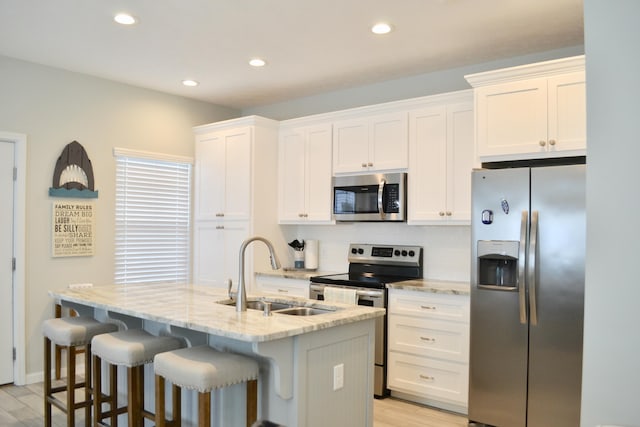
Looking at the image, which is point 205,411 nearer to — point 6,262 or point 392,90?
point 6,262

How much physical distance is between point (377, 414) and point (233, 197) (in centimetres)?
254

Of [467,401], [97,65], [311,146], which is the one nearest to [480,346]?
[467,401]

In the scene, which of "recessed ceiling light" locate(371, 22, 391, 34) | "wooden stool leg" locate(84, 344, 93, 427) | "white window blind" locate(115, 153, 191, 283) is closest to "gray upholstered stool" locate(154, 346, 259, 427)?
"wooden stool leg" locate(84, 344, 93, 427)

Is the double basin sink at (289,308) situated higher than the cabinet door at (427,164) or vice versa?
the cabinet door at (427,164)

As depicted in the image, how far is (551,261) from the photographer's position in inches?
117

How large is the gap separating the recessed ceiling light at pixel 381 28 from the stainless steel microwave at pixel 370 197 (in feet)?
3.98

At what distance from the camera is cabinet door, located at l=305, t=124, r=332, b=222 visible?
4.68 metres

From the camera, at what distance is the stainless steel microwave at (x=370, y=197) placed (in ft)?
13.7

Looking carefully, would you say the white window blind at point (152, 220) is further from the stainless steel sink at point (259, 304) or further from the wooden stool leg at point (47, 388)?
the stainless steel sink at point (259, 304)

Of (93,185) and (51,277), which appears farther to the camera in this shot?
(93,185)

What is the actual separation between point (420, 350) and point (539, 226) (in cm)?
133

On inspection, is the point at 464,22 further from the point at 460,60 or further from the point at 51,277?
the point at 51,277

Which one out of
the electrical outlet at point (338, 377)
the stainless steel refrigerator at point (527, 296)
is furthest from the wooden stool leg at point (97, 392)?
the stainless steel refrigerator at point (527, 296)

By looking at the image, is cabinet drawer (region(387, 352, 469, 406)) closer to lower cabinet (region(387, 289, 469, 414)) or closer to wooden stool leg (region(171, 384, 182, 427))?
lower cabinet (region(387, 289, 469, 414))
